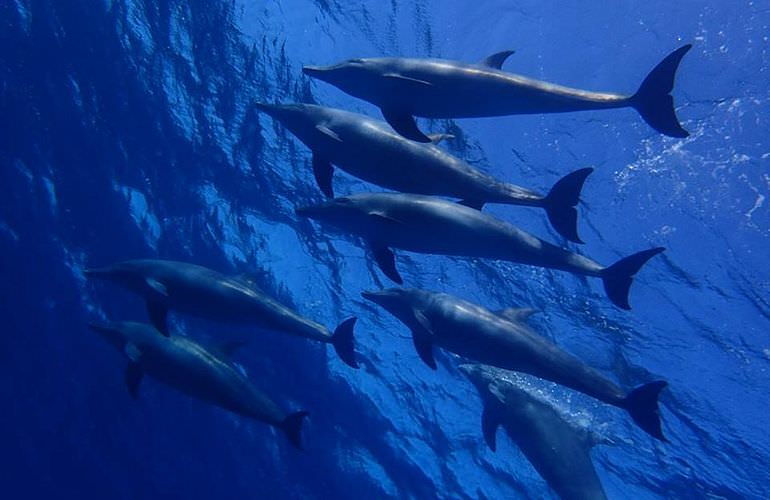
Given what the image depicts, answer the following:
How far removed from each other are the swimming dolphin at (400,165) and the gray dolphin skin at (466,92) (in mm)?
309

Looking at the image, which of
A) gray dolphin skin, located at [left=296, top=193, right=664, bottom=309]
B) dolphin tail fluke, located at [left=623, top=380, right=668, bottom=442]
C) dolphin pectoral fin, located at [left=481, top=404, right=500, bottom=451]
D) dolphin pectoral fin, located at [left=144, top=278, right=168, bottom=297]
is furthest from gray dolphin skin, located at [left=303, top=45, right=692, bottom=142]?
dolphin pectoral fin, located at [left=481, top=404, right=500, bottom=451]

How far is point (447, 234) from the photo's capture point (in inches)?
262

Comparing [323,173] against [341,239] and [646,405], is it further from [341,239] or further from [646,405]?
[341,239]

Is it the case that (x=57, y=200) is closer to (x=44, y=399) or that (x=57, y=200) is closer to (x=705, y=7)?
(x=44, y=399)

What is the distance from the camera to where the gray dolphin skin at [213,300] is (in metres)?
7.85

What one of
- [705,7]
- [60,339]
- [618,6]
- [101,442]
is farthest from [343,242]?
[101,442]

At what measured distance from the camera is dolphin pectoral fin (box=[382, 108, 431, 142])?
5895mm

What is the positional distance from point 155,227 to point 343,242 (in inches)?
256

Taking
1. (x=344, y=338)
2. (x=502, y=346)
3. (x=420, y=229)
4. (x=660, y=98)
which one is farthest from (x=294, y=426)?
(x=660, y=98)

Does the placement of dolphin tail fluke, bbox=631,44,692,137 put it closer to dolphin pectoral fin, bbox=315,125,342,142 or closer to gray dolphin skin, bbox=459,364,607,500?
dolphin pectoral fin, bbox=315,125,342,142

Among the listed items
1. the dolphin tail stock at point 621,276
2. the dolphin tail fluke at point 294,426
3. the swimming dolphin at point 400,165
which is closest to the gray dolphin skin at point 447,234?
the dolphin tail stock at point 621,276

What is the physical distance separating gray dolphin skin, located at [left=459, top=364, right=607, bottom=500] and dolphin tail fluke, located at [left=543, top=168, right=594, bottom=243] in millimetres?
8169

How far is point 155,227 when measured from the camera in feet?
60.7

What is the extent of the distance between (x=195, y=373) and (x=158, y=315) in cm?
98
